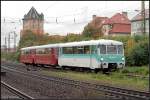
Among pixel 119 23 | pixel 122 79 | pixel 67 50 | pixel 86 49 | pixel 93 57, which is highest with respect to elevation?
pixel 119 23

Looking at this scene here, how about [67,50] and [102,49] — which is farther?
[67,50]

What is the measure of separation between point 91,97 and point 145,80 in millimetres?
9540

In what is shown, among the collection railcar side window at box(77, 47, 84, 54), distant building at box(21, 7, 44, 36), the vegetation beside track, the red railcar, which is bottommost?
the vegetation beside track

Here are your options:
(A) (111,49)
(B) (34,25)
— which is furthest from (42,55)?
(B) (34,25)

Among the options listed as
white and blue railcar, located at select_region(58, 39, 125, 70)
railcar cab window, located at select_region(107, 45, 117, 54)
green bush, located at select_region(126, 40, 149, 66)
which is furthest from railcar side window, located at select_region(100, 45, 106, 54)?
green bush, located at select_region(126, 40, 149, 66)

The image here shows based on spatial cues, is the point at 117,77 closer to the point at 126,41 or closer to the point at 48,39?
the point at 126,41

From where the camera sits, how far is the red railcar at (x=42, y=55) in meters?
42.0

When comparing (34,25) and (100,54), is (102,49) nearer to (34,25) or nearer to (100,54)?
(100,54)

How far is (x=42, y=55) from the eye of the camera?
154 feet

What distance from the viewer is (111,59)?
3189cm

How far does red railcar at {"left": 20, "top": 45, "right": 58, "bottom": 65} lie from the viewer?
42.0 m

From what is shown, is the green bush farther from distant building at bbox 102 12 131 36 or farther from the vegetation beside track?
distant building at bbox 102 12 131 36

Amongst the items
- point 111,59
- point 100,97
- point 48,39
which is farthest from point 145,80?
point 48,39

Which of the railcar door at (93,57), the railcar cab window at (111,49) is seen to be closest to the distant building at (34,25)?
the railcar cab window at (111,49)
